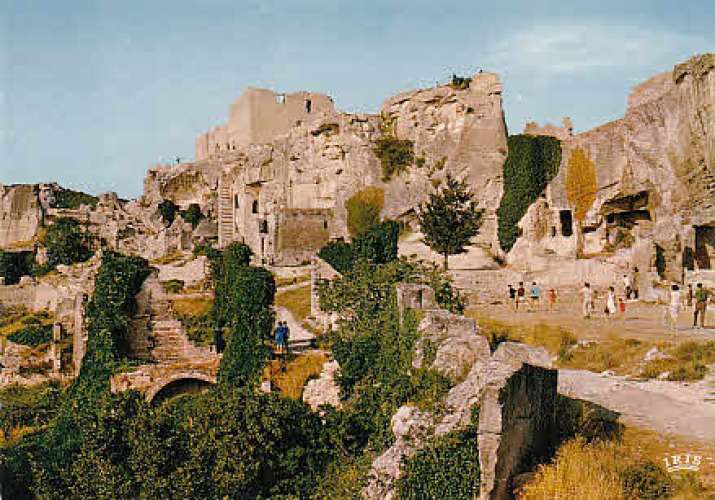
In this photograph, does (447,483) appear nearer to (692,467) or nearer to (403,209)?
(692,467)

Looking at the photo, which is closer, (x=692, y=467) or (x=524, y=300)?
(x=692, y=467)

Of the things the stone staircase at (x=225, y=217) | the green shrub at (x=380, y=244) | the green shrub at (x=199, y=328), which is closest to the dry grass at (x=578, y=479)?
the green shrub at (x=199, y=328)

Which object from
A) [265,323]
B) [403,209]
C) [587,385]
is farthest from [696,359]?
[403,209]

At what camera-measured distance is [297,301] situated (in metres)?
30.7

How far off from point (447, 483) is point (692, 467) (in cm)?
262

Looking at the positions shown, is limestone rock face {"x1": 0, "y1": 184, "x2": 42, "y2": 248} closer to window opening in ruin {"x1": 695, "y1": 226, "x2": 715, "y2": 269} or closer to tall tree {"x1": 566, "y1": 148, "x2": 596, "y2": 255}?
tall tree {"x1": 566, "y1": 148, "x2": 596, "y2": 255}

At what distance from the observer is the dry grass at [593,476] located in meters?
7.30

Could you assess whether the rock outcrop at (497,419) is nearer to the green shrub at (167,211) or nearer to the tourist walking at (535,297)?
the tourist walking at (535,297)

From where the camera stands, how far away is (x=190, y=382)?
2125 centimetres

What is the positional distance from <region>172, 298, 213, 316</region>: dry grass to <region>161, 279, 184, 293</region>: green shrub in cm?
356

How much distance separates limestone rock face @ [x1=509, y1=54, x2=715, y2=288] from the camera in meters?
27.2

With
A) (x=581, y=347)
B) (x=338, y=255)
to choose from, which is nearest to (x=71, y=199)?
(x=338, y=255)

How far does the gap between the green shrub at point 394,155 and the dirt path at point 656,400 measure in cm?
3029

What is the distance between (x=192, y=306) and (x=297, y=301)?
409cm
